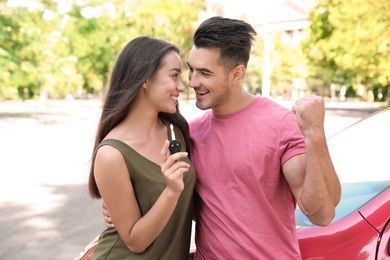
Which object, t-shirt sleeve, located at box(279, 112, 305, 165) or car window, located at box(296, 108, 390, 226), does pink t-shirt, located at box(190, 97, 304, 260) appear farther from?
car window, located at box(296, 108, 390, 226)

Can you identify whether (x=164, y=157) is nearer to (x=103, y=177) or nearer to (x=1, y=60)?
(x=103, y=177)

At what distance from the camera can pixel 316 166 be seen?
166 centimetres

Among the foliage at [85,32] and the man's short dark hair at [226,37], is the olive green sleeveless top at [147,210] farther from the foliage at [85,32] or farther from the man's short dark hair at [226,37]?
the foliage at [85,32]

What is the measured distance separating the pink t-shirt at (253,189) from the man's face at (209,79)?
108 millimetres

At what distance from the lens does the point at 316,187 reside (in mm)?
1681

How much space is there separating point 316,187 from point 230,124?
1.55ft

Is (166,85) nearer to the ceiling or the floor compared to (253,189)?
nearer to the ceiling

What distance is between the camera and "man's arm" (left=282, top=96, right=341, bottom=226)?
1.67 metres

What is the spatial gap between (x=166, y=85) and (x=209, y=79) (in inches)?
7.0

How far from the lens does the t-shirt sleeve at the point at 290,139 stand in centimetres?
179

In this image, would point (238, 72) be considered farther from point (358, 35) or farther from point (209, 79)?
point (358, 35)

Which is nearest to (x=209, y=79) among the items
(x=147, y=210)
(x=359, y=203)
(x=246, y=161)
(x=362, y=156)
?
(x=246, y=161)

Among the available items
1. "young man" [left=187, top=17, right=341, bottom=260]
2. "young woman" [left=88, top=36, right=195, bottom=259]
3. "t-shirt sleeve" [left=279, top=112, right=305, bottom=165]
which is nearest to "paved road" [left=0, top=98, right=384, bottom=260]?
"young woman" [left=88, top=36, right=195, bottom=259]

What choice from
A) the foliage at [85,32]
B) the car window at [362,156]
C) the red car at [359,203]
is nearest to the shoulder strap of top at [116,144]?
the red car at [359,203]
